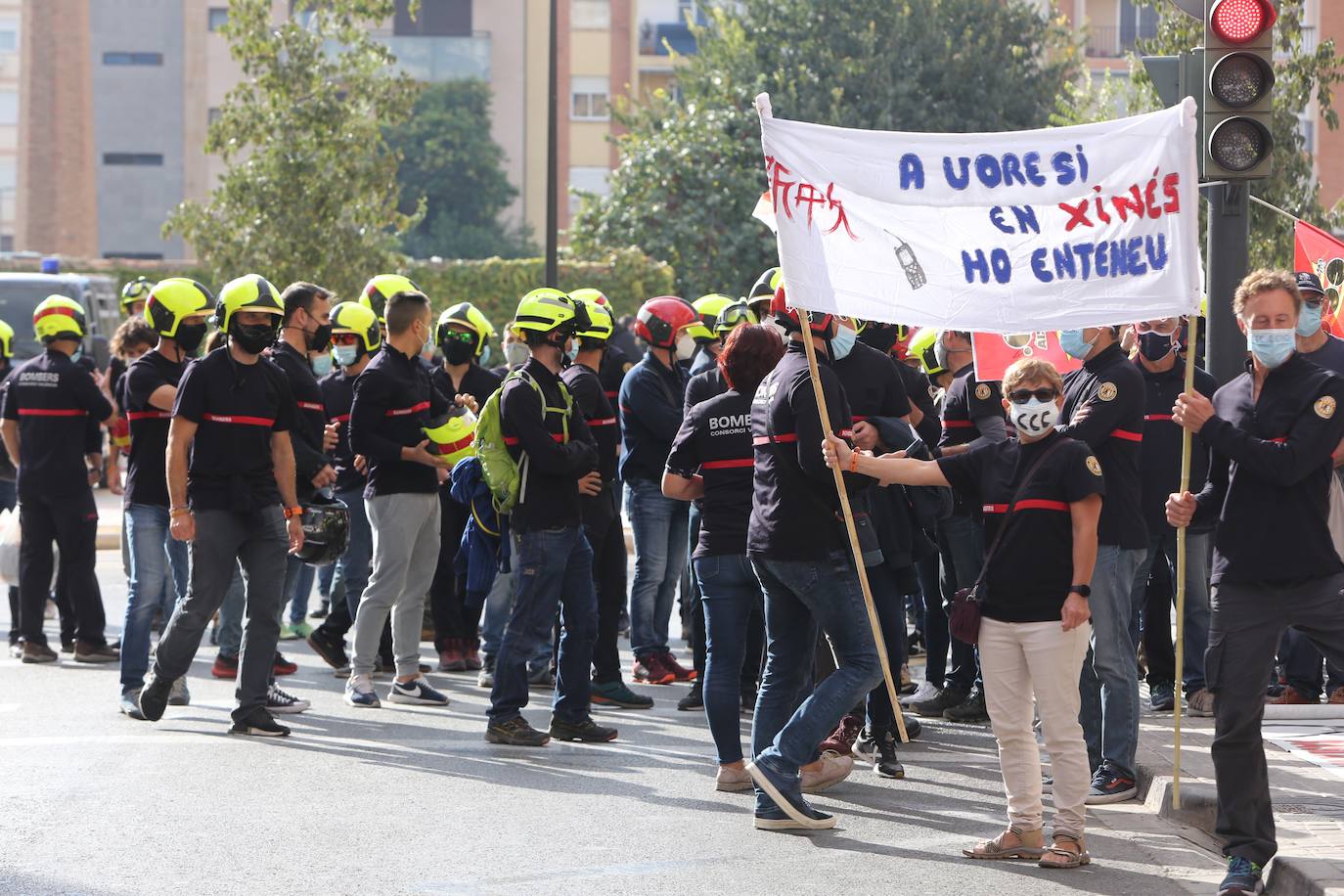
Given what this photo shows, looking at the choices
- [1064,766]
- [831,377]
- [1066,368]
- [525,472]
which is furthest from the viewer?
[1066,368]

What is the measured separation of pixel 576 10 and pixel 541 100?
358 centimetres

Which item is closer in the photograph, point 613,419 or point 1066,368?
point 613,419

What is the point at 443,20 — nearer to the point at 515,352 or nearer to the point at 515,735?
the point at 515,352

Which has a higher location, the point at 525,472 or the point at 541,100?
the point at 541,100

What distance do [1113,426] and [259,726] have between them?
13.7 feet

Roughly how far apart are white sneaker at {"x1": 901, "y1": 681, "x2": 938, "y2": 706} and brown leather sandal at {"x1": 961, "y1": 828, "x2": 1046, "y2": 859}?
10.3 ft

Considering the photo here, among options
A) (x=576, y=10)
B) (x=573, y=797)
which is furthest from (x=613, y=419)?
(x=576, y=10)

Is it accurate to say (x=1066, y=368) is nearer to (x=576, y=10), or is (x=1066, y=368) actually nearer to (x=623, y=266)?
(x=623, y=266)

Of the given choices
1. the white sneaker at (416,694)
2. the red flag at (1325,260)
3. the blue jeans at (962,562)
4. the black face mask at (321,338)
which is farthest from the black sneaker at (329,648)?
the red flag at (1325,260)

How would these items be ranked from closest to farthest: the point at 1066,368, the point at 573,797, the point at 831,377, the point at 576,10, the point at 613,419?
the point at 831,377 < the point at 573,797 < the point at 613,419 < the point at 1066,368 < the point at 576,10

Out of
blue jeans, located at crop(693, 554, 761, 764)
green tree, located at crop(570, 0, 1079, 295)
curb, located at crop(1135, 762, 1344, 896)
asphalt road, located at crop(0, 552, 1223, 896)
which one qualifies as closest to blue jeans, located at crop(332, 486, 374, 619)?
asphalt road, located at crop(0, 552, 1223, 896)

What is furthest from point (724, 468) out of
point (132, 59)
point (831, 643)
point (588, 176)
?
point (132, 59)

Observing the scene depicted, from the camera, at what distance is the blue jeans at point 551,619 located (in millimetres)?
8438

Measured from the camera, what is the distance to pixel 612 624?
32.7 feet
